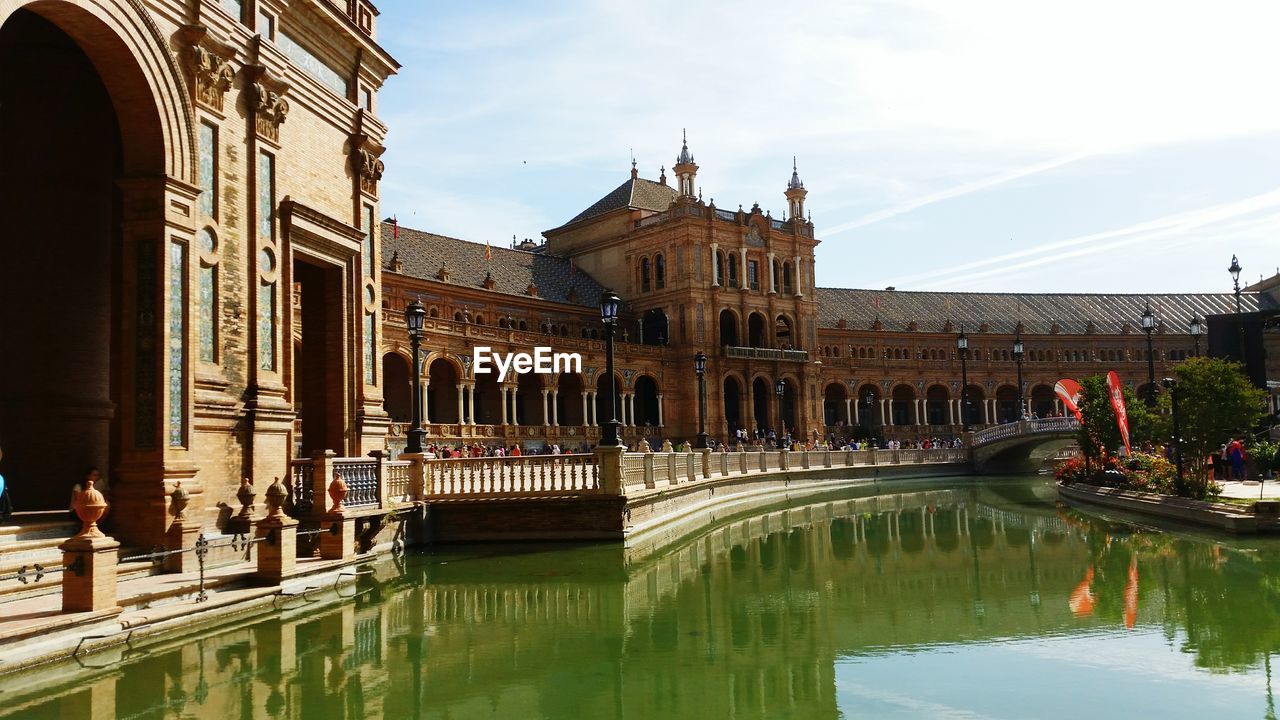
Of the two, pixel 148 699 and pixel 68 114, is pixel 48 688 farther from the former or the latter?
pixel 68 114

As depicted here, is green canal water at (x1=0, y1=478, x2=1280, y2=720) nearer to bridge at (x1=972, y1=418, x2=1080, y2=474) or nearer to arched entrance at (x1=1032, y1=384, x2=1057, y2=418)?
bridge at (x1=972, y1=418, x2=1080, y2=474)

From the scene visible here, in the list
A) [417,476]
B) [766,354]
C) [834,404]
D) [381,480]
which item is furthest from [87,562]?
[834,404]

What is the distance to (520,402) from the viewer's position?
2164 inches

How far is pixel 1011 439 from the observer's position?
187ft

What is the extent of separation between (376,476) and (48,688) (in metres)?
9.07

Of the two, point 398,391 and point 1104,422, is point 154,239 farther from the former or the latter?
point 398,391

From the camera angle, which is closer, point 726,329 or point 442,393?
point 442,393

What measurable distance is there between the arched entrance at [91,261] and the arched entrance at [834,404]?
6557 cm

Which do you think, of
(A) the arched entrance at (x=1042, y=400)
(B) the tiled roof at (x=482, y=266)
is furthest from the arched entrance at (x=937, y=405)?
(B) the tiled roof at (x=482, y=266)

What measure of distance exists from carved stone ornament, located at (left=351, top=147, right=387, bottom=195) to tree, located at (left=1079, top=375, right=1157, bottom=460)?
2465 cm

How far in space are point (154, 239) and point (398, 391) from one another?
3340 cm

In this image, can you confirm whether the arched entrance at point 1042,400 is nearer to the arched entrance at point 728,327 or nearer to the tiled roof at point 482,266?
the arched entrance at point 728,327

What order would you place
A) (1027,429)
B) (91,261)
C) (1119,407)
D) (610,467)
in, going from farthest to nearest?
(1027,429) → (1119,407) → (610,467) → (91,261)

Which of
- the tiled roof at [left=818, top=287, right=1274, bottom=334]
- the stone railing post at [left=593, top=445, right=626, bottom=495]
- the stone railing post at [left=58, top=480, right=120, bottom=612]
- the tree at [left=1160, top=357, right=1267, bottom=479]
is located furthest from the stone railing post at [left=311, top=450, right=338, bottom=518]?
the tiled roof at [left=818, top=287, right=1274, bottom=334]
